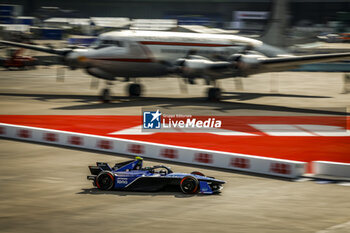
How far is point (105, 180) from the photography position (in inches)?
505

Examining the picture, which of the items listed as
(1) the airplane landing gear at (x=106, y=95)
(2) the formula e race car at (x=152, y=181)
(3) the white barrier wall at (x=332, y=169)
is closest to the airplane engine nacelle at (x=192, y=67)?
(1) the airplane landing gear at (x=106, y=95)

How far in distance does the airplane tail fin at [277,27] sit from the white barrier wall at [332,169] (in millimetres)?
21158

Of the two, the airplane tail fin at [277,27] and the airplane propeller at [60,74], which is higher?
the airplane tail fin at [277,27]

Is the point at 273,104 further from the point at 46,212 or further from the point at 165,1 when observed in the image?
the point at 165,1

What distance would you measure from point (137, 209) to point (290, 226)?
3.15 m

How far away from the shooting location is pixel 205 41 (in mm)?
31375

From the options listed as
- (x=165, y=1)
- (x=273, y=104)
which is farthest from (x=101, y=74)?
(x=165, y=1)

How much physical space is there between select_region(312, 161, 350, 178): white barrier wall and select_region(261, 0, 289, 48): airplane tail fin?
21.2 meters

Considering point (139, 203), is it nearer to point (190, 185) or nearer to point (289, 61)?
point (190, 185)

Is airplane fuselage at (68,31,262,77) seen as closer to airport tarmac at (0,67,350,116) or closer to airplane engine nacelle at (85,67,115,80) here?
airplane engine nacelle at (85,67,115,80)

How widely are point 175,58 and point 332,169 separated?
698 inches

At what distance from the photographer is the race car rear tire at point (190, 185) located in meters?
12.4

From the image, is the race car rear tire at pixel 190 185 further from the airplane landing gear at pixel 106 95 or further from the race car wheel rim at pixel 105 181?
the airplane landing gear at pixel 106 95

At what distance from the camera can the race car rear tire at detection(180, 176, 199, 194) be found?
40.8 ft
